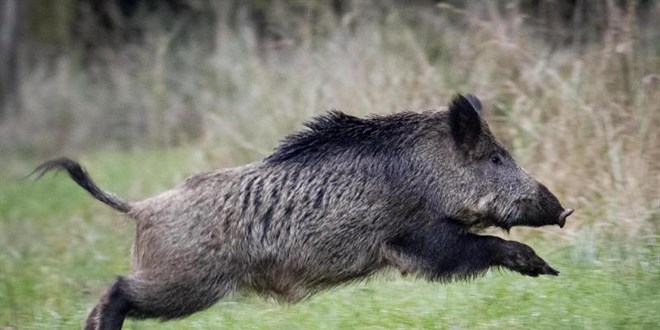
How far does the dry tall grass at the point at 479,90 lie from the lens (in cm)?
779

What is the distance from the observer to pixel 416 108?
932cm

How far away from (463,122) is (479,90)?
3458mm

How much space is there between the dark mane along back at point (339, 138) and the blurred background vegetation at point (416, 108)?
813 mm

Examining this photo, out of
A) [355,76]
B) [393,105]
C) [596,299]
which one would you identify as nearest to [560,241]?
[596,299]

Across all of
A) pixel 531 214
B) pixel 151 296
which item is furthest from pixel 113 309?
pixel 531 214

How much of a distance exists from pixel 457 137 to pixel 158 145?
32.5 feet

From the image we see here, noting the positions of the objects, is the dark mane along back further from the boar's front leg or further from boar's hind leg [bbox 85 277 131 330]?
boar's hind leg [bbox 85 277 131 330]

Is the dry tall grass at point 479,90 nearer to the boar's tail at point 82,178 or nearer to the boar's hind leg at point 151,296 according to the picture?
the boar's hind leg at point 151,296

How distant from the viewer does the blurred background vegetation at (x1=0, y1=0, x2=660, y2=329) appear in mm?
6453

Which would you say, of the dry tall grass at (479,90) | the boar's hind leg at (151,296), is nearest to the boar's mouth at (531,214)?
the dry tall grass at (479,90)

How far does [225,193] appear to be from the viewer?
592 centimetres

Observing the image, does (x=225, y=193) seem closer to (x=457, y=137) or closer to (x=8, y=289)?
(x=457, y=137)

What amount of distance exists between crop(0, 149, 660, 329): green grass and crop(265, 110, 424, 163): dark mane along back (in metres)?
0.74

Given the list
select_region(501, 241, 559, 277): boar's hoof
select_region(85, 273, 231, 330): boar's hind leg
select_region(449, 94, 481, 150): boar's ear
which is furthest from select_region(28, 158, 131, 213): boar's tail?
select_region(501, 241, 559, 277): boar's hoof
